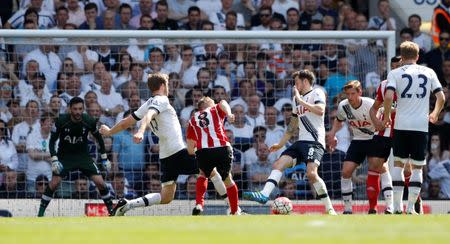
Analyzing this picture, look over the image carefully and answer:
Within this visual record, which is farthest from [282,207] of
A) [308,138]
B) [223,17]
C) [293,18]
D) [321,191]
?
[223,17]

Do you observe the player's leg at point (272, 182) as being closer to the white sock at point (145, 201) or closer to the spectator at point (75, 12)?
the white sock at point (145, 201)

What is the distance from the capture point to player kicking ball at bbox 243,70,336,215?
1504 cm

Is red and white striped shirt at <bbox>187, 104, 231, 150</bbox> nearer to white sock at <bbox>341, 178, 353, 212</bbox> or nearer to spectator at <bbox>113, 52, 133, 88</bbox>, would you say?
white sock at <bbox>341, 178, 353, 212</bbox>

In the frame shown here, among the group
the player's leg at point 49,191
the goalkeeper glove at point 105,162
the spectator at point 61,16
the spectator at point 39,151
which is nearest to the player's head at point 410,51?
the goalkeeper glove at point 105,162

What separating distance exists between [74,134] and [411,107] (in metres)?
5.73

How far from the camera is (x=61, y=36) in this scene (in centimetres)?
1767

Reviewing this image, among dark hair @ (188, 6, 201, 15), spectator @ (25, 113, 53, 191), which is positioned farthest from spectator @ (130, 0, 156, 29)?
spectator @ (25, 113, 53, 191)

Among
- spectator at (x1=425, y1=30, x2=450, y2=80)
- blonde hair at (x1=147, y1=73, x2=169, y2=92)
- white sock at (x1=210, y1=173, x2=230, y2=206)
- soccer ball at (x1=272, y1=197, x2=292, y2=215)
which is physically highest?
spectator at (x1=425, y1=30, x2=450, y2=80)

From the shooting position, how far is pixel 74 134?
17.7 m

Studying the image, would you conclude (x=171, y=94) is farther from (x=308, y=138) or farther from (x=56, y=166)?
(x=308, y=138)

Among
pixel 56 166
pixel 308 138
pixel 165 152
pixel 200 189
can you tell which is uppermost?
pixel 308 138

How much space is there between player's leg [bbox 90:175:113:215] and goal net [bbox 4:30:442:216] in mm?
620

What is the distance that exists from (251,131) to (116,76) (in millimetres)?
2295

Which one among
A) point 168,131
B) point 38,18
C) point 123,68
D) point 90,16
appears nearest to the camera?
point 168,131
